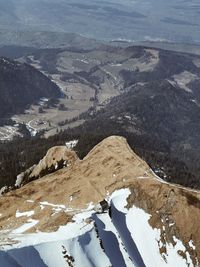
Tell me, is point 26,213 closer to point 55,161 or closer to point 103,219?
point 103,219

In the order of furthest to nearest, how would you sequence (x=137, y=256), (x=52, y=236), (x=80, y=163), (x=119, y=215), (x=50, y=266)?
(x=80, y=163) < (x=119, y=215) < (x=137, y=256) < (x=52, y=236) < (x=50, y=266)

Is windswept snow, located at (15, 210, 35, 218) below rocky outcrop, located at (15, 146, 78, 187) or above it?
above

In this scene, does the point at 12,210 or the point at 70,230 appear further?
the point at 12,210

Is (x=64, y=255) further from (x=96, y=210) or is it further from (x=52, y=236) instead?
(x=96, y=210)

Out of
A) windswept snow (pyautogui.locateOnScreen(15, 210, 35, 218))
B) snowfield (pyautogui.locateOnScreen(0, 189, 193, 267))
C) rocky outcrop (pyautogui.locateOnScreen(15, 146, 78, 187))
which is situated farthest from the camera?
rocky outcrop (pyautogui.locateOnScreen(15, 146, 78, 187))

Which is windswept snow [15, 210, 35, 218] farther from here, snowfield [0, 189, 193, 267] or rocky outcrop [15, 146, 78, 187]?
rocky outcrop [15, 146, 78, 187]

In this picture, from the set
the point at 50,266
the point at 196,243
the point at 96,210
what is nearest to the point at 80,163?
the point at 96,210

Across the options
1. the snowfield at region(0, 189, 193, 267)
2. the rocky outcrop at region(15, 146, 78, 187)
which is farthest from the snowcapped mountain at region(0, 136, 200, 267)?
the rocky outcrop at region(15, 146, 78, 187)

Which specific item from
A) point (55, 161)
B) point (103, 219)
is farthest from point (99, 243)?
point (55, 161)

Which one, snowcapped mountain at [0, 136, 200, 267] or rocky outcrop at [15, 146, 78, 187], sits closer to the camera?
snowcapped mountain at [0, 136, 200, 267]
